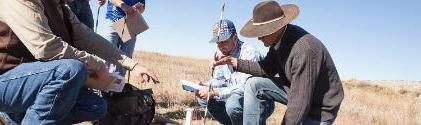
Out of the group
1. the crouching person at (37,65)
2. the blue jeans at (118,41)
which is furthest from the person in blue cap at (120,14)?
the crouching person at (37,65)

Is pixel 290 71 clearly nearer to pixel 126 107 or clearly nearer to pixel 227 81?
pixel 126 107

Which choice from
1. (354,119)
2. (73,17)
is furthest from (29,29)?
(354,119)

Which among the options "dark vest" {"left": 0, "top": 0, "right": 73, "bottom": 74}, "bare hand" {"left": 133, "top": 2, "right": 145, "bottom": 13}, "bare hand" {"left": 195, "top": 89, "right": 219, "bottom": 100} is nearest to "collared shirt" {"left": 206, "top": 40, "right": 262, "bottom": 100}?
"bare hand" {"left": 195, "top": 89, "right": 219, "bottom": 100}

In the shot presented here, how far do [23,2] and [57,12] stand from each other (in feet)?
1.33

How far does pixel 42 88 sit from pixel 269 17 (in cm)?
182

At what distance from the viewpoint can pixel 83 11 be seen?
6.08 m

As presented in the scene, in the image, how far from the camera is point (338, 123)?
802 cm

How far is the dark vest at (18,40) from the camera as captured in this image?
3973 mm

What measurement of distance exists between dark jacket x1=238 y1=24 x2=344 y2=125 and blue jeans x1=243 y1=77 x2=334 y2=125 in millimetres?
86

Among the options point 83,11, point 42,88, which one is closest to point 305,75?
point 42,88

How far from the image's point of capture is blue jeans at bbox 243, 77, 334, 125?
5.09 meters

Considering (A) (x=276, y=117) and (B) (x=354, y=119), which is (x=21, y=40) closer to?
(A) (x=276, y=117)

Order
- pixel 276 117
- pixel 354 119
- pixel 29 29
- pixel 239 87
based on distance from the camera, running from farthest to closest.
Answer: pixel 354 119 → pixel 276 117 → pixel 239 87 → pixel 29 29

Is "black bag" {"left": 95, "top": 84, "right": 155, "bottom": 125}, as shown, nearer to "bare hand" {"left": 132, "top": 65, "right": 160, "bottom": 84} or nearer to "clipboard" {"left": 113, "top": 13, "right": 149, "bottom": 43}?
"bare hand" {"left": 132, "top": 65, "right": 160, "bottom": 84}
